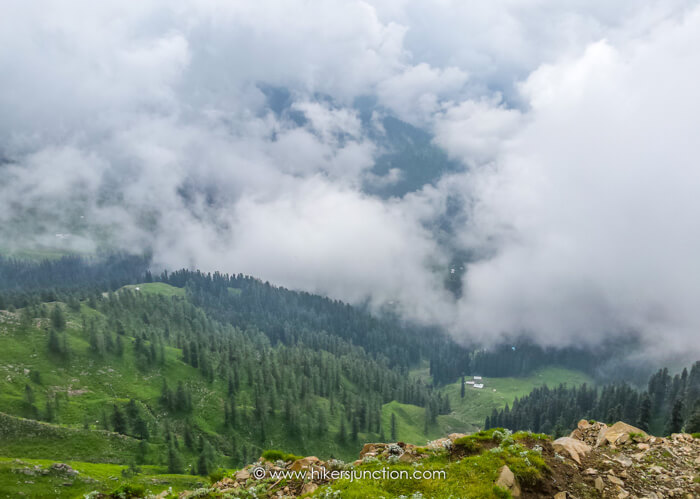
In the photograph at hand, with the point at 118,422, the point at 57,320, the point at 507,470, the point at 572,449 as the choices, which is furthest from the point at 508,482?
the point at 57,320

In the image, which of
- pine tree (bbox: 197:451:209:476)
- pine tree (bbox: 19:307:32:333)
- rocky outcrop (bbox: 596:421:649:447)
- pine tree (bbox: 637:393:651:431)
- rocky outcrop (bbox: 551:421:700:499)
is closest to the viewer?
rocky outcrop (bbox: 551:421:700:499)

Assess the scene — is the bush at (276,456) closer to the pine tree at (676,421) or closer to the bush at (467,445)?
the bush at (467,445)

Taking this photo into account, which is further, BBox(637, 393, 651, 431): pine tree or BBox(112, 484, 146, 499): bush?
BBox(637, 393, 651, 431): pine tree

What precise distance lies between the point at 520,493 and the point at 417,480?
5350 mm

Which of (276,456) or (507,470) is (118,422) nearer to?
(276,456)

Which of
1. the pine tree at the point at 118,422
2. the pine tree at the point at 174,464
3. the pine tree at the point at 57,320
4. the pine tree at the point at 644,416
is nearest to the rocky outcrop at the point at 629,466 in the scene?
the pine tree at the point at 174,464

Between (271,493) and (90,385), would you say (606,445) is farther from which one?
(90,385)

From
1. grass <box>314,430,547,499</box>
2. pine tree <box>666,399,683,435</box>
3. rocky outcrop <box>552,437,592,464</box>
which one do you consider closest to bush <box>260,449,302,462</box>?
grass <box>314,430,547,499</box>

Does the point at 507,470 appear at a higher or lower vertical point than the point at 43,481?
higher

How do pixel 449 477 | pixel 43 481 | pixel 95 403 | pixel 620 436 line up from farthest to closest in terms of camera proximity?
pixel 95 403
pixel 43 481
pixel 620 436
pixel 449 477

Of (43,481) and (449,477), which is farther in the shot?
(43,481)

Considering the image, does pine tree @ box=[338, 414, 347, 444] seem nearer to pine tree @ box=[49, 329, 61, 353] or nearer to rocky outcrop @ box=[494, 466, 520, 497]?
pine tree @ box=[49, 329, 61, 353]

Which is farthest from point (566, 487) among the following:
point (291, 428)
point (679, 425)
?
point (291, 428)

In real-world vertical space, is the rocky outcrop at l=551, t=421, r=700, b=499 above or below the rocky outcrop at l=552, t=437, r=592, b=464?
below
